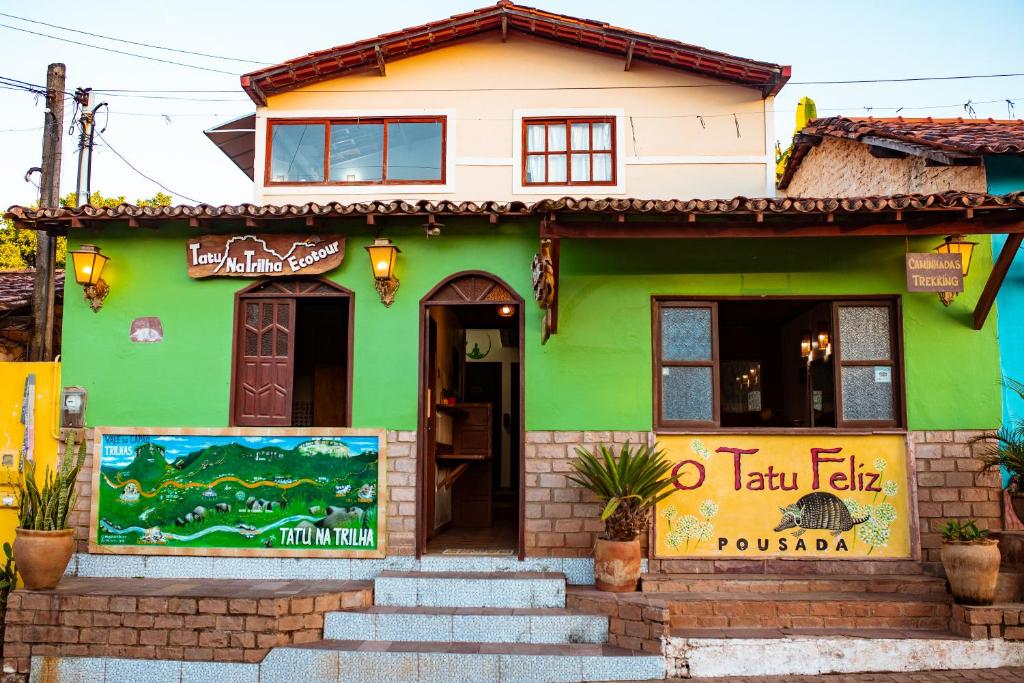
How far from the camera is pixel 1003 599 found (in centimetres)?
747

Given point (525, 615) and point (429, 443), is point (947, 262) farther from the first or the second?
point (429, 443)

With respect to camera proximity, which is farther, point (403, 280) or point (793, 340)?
point (793, 340)

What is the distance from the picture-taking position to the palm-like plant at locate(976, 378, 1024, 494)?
772cm

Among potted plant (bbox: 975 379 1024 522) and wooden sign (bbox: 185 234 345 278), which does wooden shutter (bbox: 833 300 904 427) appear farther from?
wooden sign (bbox: 185 234 345 278)

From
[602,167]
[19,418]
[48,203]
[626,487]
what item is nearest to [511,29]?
[602,167]

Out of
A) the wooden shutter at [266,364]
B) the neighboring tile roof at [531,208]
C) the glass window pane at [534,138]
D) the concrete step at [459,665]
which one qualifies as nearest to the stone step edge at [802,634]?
the concrete step at [459,665]

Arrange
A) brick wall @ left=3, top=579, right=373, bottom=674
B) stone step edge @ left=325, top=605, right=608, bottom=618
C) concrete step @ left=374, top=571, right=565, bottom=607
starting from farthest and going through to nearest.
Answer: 1. concrete step @ left=374, top=571, right=565, bottom=607
2. stone step edge @ left=325, top=605, right=608, bottom=618
3. brick wall @ left=3, top=579, right=373, bottom=674

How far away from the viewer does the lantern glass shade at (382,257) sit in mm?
8453

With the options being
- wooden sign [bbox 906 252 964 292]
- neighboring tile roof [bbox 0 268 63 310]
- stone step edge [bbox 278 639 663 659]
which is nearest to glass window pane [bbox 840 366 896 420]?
wooden sign [bbox 906 252 964 292]

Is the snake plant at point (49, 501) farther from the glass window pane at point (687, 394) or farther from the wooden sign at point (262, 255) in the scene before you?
the glass window pane at point (687, 394)

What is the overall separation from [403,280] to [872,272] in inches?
196

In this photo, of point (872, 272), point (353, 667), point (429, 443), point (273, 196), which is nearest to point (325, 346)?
point (273, 196)

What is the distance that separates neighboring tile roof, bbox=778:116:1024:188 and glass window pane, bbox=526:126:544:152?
4.20 metres

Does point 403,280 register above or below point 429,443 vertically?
above
